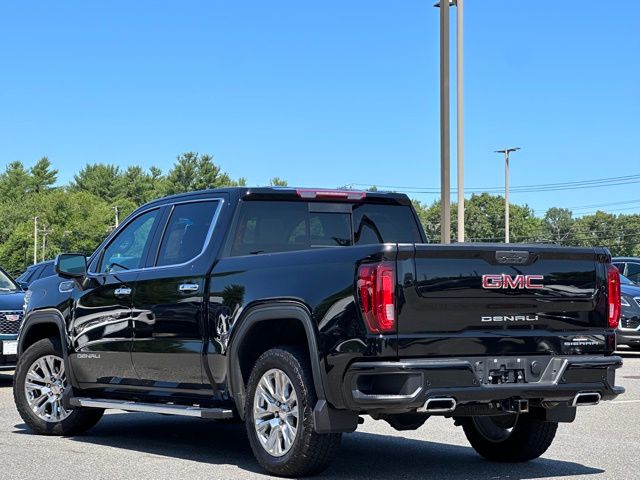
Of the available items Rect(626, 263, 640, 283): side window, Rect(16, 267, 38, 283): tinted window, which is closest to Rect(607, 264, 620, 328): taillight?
Rect(16, 267, 38, 283): tinted window

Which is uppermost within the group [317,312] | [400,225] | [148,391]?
[400,225]

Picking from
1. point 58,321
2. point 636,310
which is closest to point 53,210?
point 636,310

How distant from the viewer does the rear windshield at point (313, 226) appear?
8758 mm

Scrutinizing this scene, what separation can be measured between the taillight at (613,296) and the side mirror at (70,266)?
4.34 metres

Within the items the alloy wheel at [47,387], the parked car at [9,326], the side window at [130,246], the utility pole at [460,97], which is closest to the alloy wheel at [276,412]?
the side window at [130,246]

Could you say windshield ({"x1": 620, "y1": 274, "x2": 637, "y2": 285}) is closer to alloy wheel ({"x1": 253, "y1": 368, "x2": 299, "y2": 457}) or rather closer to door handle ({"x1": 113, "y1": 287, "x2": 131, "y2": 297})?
door handle ({"x1": 113, "y1": 287, "x2": 131, "y2": 297})

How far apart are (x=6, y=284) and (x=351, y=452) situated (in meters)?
9.15

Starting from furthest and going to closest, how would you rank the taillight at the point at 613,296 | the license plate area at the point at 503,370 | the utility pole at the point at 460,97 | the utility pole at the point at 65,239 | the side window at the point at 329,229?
the utility pole at the point at 65,239, the utility pole at the point at 460,97, the side window at the point at 329,229, the taillight at the point at 613,296, the license plate area at the point at 503,370

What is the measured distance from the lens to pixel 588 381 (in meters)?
7.62

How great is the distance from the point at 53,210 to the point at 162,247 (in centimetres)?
14239

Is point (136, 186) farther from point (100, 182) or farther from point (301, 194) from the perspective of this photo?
point (301, 194)

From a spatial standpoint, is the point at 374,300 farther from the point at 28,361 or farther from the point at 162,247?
the point at 28,361

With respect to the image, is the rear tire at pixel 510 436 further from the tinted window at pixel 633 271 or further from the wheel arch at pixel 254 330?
the tinted window at pixel 633 271

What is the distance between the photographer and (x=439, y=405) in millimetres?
7047
